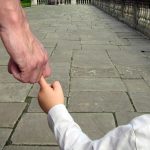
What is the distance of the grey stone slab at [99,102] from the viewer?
445 cm

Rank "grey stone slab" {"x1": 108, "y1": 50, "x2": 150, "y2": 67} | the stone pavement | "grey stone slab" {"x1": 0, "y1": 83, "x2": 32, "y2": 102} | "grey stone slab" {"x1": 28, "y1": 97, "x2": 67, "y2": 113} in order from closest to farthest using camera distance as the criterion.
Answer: the stone pavement < "grey stone slab" {"x1": 28, "y1": 97, "x2": 67, "y2": 113} < "grey stone slab" {"x1": 0, "y1": 83, "x2": 32, "y2": 102} < "grey stone slab" {"x1": 108, "y1": 50, "x2": 150, "y2": 67}

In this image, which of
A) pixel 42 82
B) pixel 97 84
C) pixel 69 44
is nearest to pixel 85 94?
pixel 97 84

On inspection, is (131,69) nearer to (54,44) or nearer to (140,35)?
(54,44)

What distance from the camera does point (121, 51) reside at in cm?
884

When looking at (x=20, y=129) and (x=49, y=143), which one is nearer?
(x=49, y=143)

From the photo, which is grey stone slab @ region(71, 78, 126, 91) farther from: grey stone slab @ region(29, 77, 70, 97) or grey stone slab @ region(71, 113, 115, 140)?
grey stone slab @ region(71, 113, 115, 140)

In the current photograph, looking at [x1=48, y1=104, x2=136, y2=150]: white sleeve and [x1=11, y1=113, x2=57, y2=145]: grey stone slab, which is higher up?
[x1=48, y1=104, x2=136, y2=150]: white sleeve

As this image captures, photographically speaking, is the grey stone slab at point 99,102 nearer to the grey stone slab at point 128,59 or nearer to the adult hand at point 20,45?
the grey stone slab at point 128,59

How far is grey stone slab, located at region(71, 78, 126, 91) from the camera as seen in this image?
540cm

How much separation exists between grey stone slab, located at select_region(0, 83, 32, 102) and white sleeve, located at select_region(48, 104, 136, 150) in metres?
3.19

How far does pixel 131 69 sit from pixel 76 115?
9.05 ft

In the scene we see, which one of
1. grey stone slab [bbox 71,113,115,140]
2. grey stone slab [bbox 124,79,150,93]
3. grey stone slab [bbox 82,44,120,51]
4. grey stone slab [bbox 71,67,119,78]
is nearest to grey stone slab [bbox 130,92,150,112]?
grey stone slab [bbox 124,79,150,93]

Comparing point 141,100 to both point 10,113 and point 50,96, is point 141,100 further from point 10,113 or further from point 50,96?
point 50,96

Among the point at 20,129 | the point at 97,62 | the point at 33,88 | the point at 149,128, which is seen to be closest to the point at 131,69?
the point at 97,62
